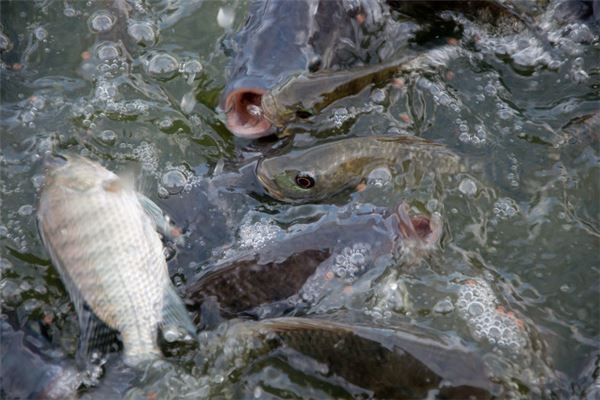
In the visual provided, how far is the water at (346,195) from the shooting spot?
277 centimetres

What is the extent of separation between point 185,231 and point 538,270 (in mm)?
1589

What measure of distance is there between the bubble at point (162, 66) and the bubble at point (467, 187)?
1.68 m

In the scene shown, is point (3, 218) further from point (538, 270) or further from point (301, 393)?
point (538, 270)

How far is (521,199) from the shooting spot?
3.17 meters

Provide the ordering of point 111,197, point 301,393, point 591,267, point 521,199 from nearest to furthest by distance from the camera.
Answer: point 301,393 → point 111,197 → point 591,267 → point 521,199

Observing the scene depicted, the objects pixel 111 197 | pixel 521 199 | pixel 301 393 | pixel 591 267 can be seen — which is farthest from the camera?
pixel 521 199

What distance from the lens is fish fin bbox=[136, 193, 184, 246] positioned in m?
2.91

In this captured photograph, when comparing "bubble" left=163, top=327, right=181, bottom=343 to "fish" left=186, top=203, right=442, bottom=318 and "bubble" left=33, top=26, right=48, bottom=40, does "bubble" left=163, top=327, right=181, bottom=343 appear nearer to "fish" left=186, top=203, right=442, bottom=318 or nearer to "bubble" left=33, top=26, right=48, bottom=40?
"fish" left=186, top=203, right=442, bottom=318

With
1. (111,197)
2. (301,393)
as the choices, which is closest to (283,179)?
(111,197)

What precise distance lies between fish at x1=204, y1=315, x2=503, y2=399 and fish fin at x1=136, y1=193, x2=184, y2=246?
0.65 metres

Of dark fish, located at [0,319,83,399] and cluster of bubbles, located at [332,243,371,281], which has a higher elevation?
cluster of bubbles, located at [332,243,371,281]

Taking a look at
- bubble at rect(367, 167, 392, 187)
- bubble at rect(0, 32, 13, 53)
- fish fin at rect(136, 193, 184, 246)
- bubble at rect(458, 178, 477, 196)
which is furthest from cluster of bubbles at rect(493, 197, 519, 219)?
bubble at rect(0, 32, 13, 53)

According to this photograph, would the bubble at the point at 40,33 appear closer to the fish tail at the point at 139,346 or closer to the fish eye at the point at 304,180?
the fish eye at the point at 304,180

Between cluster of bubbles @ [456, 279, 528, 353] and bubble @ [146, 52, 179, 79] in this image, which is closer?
cluster of bubbles @ [456, 279, 528, 353]
